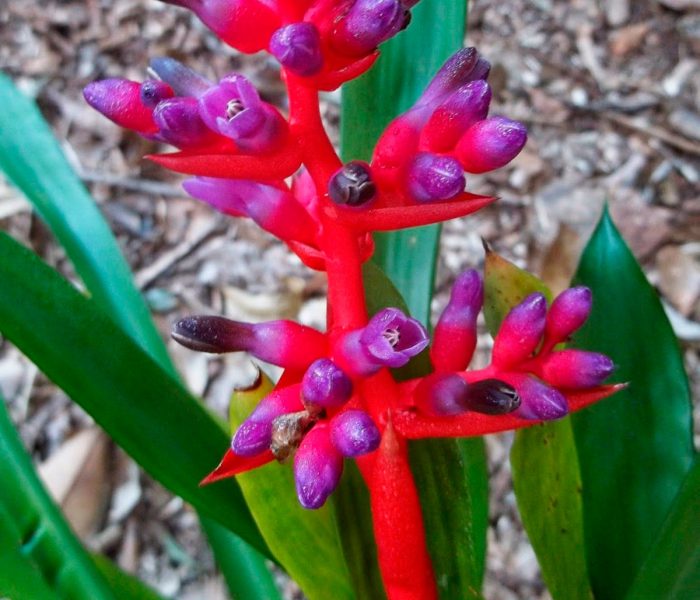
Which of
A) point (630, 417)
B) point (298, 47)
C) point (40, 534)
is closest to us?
point (298, 47)

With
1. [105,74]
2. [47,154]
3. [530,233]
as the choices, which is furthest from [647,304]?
[105,74]

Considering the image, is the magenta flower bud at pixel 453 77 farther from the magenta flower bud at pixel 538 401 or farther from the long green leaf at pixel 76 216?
the long green leaf at pixel 76 216

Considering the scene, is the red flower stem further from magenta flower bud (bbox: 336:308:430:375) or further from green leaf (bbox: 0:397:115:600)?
green leaf (bbox: 0:397:115:600)

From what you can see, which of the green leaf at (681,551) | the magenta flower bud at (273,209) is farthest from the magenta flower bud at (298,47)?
the green leaf at (681,551)

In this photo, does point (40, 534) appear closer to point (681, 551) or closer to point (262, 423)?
point (262, 423)

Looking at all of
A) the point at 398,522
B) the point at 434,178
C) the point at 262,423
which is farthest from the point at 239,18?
the point at 398,522
